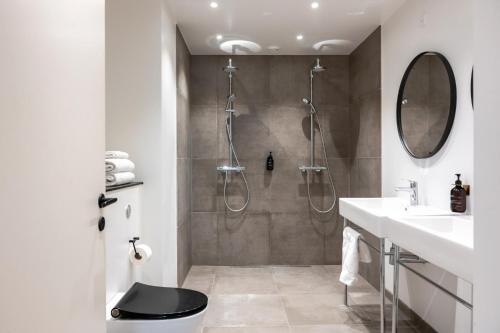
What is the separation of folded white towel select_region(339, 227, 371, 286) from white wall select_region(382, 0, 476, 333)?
0.43 metres

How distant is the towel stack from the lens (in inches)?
77.0

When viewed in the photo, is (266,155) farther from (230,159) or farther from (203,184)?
(203,184)

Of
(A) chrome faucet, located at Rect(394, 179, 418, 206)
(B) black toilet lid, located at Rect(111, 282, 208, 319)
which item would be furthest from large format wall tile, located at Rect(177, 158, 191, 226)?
(A) chrome faucet, located at Rect(394, 179, 418, 206)

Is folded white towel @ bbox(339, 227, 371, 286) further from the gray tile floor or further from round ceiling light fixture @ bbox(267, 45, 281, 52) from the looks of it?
round ceiling light fixture @ bbox(267, 45, 281, 52)

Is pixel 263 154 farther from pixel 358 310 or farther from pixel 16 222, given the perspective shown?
pixel 16 222

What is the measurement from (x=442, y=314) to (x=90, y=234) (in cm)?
222

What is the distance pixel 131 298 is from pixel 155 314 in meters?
0.26

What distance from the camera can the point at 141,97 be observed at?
7.95 ft

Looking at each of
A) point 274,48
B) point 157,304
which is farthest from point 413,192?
point 274,48

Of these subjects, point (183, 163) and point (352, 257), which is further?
point (183, 163)

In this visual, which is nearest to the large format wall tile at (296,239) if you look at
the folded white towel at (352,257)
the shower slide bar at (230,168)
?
the shower slide bar at (230,168)

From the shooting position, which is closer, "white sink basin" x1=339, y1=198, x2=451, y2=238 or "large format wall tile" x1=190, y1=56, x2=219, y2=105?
"white sink basin" x1=339, y1=198, x2=451, y2=238

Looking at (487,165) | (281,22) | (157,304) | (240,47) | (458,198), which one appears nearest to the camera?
(487,165)

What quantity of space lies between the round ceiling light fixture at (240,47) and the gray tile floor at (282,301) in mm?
2498
